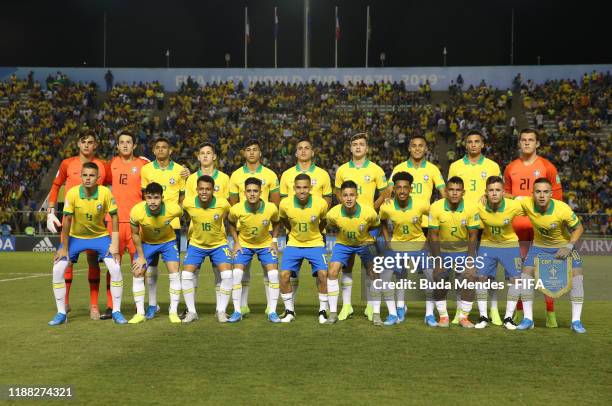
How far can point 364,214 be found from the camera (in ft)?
31.7

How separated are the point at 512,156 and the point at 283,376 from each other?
2942cm

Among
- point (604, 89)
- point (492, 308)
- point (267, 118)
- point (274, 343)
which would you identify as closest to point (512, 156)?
point (604, 89)

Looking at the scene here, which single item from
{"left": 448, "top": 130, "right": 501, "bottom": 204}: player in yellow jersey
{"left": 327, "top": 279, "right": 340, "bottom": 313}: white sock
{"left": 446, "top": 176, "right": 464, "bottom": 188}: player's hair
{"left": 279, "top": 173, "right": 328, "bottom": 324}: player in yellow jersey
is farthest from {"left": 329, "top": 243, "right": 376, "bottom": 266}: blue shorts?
{"left": 448, "top": 130, "right": 501, "bottom": 204}: player in yellow jersey

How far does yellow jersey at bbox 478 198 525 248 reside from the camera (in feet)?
30.6

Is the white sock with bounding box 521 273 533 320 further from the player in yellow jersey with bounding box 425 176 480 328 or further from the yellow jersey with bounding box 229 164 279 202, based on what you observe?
the yellow jersey with bounding box 229 164 279 202

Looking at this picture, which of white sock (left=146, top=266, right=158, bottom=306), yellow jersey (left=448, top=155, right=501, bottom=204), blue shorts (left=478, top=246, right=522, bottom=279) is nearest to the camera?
blue shorts (left=478, top=246, right=522, bottom=279)

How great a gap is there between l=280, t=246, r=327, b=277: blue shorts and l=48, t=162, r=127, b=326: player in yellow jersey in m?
2.25

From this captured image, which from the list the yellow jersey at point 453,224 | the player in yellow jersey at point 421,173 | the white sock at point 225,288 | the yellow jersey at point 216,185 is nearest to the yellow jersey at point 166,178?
the yellow jersey at point 216,185

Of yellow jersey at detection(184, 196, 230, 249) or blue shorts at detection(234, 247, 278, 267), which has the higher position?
yellow jersey at detection(184, 196, 230, 249)

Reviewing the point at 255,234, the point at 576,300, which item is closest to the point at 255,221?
the point at 255,234

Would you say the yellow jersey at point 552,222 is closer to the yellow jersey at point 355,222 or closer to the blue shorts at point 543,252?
the blue shorts at point 543,252

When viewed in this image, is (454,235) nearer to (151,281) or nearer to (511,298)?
(511,298)

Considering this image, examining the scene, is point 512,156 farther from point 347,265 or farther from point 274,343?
point 274,343

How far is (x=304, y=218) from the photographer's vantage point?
32.0 ft
